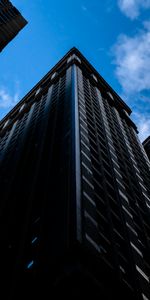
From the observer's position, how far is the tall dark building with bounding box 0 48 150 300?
1734cm

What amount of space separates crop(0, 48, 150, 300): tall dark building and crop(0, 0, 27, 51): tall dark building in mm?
36302

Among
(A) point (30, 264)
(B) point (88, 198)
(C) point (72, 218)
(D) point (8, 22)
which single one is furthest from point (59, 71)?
(A) point (30, 264)

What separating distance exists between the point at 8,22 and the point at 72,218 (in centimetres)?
7052

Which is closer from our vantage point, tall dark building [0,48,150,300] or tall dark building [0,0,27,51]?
tall dark building [0,48,150,300]

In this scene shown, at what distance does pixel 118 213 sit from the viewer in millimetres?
29234

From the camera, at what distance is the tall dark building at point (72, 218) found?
17.3 meters

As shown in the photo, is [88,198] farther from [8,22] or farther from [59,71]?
[8,22]

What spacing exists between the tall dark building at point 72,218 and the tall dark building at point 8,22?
36.3 meters

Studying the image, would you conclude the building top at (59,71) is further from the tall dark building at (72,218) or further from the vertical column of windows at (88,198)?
the vertical column of windows at (88,198)

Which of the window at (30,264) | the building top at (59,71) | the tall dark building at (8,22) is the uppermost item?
the tall dark building at (8,22)

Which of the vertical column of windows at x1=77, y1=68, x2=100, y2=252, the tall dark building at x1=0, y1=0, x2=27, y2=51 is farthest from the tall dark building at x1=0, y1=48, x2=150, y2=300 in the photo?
the tall dark building at x1=0, y1=0, x2=27, y2=51

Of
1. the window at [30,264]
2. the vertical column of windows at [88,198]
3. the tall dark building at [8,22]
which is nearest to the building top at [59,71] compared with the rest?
the tall dark building at [8,22]

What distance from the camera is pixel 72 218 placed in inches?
799

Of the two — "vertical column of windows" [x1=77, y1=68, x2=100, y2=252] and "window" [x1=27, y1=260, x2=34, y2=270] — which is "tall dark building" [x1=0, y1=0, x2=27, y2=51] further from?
"window" [x1=27, y1=260, x2=34, y2=270]
